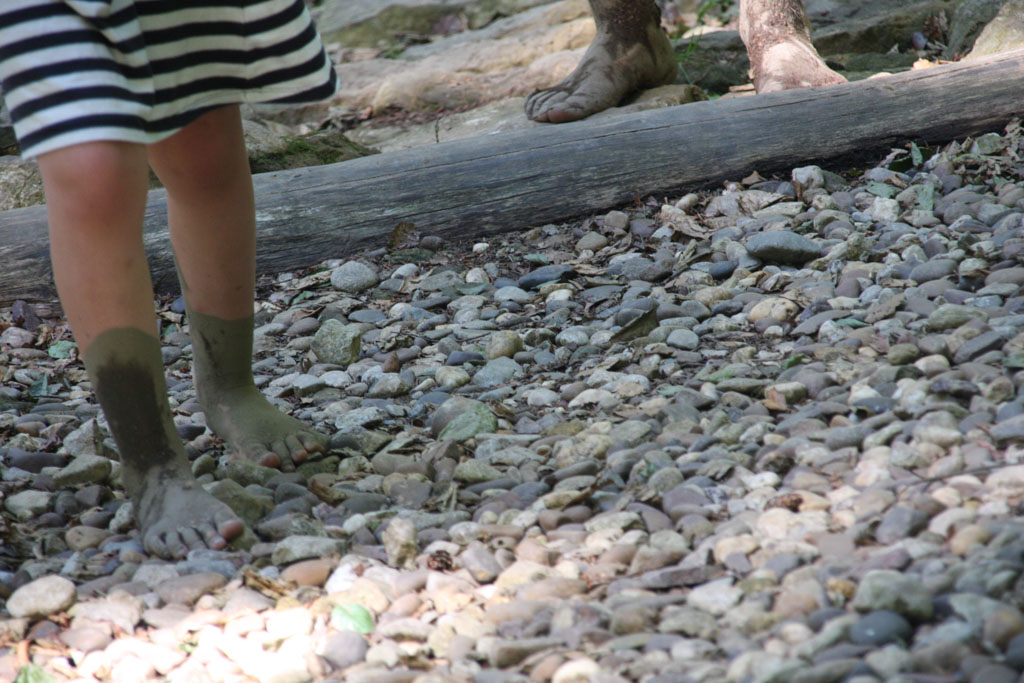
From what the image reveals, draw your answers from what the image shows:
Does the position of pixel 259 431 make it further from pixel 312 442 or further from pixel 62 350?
pixel 62 350

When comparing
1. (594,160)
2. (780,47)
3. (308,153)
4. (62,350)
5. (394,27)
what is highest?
(394,27)

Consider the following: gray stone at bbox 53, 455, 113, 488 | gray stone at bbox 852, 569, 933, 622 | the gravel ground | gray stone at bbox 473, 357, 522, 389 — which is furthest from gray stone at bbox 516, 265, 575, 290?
gray stone at bbox 852, 569, 933, 622

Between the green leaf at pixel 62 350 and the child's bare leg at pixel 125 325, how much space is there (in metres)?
1.36

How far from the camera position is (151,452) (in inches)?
66.9

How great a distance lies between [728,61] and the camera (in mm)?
4980

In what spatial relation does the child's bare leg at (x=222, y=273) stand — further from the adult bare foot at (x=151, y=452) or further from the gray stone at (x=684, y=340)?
the gray stone at (x=684, y=340)

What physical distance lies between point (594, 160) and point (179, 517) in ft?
6.76

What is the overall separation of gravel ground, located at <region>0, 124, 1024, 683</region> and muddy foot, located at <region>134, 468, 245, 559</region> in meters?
0.04

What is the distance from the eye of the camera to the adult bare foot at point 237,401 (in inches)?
81.1

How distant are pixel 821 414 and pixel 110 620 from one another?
4.20 ft

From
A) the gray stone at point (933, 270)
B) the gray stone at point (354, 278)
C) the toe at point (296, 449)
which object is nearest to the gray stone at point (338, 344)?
the gray stone at point (354, 278)

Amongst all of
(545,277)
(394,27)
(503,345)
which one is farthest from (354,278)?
(394,27)


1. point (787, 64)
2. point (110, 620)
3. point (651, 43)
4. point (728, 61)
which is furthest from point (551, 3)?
point (110, 620)

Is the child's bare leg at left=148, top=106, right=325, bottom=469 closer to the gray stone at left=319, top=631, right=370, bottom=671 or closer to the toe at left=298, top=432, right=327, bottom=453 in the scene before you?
the toe at left=298, top=432, right=327, bottom=453
